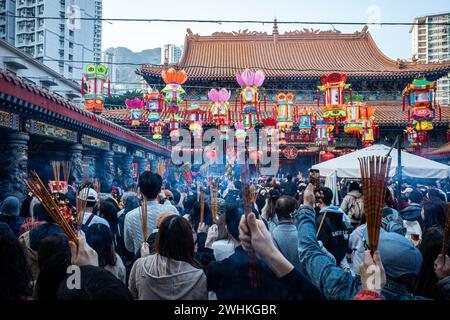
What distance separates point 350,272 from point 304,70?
1372 cm

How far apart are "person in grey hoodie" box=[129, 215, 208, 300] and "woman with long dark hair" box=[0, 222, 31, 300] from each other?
1.81ft

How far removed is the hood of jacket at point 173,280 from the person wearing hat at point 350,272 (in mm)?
620

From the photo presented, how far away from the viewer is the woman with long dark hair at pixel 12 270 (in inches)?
66.0

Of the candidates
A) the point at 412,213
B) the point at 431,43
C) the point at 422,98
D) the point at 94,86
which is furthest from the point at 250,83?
the point at 431,43

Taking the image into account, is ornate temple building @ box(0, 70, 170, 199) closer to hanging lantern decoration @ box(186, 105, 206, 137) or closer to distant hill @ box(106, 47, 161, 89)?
hanging lantern decoration @ box(186, 105, 206, 137)

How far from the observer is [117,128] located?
11789mm

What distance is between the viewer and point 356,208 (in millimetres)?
4363

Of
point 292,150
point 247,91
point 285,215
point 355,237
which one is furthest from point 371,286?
point 292,150

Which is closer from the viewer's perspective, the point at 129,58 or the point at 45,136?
the point at 45,136

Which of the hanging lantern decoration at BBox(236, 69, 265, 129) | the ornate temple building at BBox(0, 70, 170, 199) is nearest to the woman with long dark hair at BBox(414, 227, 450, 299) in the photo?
the ornate temple building at BBox(0, 70, 170, 199)

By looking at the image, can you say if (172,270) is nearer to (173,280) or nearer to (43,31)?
(173,280)

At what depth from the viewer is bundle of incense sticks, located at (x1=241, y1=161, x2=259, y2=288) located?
1.39 m
